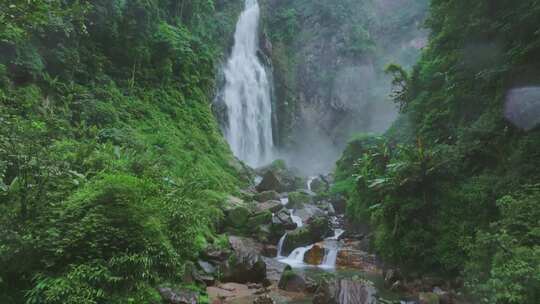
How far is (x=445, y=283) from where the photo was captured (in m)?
8.32

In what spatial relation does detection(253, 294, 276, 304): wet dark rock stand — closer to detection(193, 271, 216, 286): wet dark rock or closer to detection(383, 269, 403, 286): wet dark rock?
detection(193, 271, 216, 286): wet dark rock

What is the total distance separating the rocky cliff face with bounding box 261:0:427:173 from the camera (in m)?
39.0

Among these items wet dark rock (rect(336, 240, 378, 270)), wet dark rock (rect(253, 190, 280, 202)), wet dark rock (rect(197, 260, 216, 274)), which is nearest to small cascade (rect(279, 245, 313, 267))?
wet dark rock (rect(336, 240, 378, 270))

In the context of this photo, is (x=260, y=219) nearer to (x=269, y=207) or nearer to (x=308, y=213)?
(x=269, y=207)

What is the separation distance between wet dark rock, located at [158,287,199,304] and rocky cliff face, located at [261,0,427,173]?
30177 millimetres

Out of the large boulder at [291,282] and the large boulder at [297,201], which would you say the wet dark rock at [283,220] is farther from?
the large boulder at [291,282]

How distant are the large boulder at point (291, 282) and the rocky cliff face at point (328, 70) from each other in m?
27.5

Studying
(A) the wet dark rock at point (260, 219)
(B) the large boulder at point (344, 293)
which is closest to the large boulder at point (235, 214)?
(A) the wet dark rock at point (260, 219)

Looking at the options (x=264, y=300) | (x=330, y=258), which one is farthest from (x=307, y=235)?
(x=264, y=300)

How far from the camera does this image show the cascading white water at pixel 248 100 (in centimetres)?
2855

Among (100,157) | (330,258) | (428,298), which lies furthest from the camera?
(330,258)

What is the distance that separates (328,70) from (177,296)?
1497 inches

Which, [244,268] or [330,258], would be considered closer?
[244,268]

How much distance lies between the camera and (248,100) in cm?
3030
